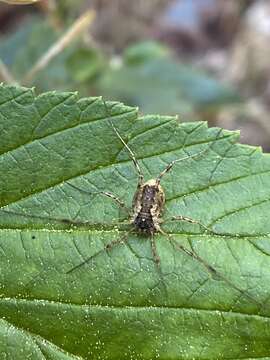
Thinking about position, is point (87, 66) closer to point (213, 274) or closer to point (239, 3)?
point (213, 274)

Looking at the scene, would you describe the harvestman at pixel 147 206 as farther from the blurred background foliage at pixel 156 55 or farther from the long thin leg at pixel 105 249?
the blurred background foliage at pixel 156 55

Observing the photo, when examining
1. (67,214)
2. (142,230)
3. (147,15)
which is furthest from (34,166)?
(147,15)

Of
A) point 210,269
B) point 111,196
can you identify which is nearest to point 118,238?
point 111,196

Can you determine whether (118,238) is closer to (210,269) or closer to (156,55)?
(210,269)

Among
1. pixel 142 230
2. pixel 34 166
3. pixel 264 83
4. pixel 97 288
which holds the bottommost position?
pixel 97 288

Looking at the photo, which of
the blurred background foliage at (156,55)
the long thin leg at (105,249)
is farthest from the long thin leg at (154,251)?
the blurred background foliage at (156,55)

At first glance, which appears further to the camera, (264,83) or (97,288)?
(264,83)
